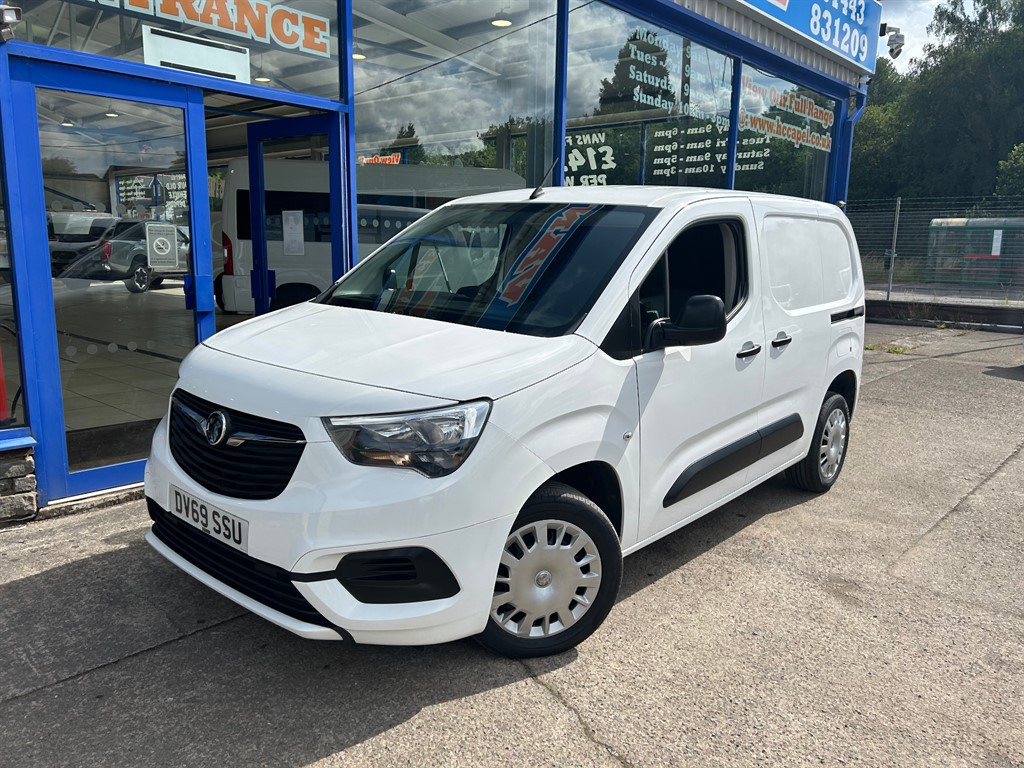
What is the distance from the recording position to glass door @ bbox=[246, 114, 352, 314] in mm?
6270

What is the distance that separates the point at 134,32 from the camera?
4.71m

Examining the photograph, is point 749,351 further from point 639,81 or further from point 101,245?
point 639,81

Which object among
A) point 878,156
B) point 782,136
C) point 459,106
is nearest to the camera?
point 459,106

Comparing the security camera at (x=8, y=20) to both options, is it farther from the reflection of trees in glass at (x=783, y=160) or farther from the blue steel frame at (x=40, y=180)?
the reflection of trees in glass at (x=783, y=160)

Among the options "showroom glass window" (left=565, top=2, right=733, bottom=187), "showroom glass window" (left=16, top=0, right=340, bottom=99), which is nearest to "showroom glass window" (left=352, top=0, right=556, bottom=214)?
"showroom glass window" (left=565, top=2, right=733, bottom=187)

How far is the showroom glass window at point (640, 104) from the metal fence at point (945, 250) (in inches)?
240

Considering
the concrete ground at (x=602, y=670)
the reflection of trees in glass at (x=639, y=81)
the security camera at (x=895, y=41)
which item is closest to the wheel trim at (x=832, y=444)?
the concrete ground at (x=602, y=670)

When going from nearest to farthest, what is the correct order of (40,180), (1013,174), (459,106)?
(40,180)
(459,106)
(1013,174)

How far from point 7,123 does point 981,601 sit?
17.8 feet

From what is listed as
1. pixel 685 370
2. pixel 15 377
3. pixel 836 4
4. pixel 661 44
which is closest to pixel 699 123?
pixel 661 44

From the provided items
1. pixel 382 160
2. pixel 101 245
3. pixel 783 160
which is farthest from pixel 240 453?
pixel 783 160

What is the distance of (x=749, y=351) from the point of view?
394cm

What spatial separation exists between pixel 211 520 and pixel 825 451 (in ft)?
12.7

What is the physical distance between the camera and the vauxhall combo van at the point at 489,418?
261 centimetres
